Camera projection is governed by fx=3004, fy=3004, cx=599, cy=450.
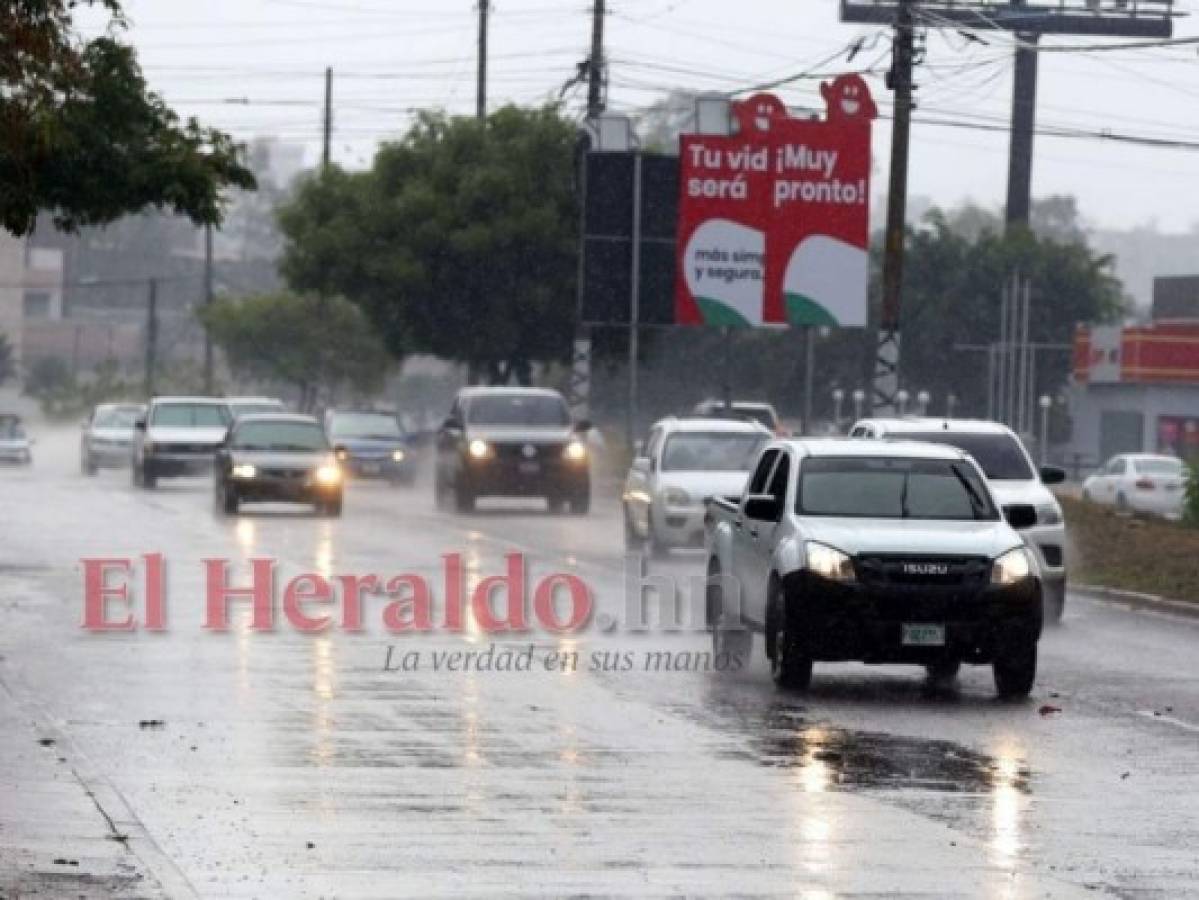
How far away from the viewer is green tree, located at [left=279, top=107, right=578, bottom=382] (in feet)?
235

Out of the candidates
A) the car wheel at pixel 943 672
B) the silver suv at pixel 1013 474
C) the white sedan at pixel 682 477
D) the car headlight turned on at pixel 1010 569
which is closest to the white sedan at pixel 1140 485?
the white sedan at pixel 682 477

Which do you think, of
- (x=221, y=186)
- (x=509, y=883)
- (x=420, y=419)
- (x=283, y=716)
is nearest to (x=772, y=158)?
(x=221, y=186)

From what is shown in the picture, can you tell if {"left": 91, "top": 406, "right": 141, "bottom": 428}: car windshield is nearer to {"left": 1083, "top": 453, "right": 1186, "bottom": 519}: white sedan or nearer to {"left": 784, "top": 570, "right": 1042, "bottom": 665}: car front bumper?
{"left": 1083, "top": 453, "right": 1186, "bottom": 519}: white sedan

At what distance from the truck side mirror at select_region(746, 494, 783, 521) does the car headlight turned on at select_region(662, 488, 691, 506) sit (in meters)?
14.3

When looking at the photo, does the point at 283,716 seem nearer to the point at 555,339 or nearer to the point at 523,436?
the point at 523,436

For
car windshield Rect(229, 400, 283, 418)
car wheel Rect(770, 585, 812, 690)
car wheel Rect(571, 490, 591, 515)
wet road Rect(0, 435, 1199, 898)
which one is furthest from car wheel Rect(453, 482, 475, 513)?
car wheel Rect(770, 585, 812, 690)

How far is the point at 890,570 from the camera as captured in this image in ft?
63.6

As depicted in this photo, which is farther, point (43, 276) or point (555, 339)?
point (43, 276)

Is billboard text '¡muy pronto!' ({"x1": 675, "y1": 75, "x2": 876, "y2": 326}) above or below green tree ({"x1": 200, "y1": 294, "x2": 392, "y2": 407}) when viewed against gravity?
above

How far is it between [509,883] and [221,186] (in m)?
18.9

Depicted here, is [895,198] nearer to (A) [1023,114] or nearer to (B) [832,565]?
(B) [832,565]

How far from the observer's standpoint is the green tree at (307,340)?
10400 cm

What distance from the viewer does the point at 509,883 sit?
37.8ft

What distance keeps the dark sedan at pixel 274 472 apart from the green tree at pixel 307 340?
54.9 metres
